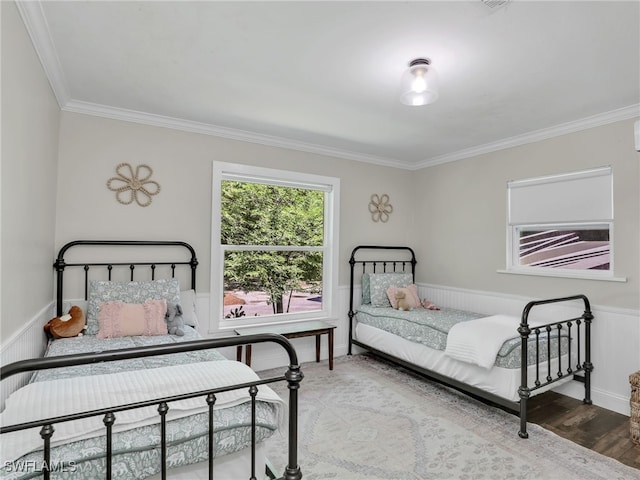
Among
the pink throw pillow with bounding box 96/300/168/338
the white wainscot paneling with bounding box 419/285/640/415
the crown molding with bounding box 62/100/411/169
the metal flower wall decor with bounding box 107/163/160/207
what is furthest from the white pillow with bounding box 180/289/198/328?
the white wainscot paneling with bounding box 419/285/640/415

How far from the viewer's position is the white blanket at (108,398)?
1.31m

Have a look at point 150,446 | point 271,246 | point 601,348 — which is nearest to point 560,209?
point 601,348

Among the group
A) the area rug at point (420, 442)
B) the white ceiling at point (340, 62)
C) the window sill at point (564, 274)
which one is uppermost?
the white ceiling at point (340, 62)

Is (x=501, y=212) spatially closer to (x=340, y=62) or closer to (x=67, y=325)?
(x=340, y=62)

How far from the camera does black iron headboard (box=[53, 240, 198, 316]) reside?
2865 mm

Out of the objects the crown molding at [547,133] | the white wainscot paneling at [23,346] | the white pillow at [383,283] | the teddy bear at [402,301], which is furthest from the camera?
the white pillow at [383,283]

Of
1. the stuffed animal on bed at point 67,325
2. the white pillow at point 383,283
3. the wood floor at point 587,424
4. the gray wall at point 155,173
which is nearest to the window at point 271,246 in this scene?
the gray wall at point 155,173

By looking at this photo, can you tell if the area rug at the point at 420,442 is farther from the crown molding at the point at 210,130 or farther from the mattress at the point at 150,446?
the crown molding at the point at 210,130

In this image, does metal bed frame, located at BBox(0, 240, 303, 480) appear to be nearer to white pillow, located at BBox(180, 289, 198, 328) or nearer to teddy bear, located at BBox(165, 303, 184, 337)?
teddy bear, located at BBox(165, 303, 184, 337)

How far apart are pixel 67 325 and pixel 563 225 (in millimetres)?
4207

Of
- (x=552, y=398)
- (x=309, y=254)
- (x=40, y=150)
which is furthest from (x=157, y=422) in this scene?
(x=552, y=398)

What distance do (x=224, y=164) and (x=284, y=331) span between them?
1.77 metres

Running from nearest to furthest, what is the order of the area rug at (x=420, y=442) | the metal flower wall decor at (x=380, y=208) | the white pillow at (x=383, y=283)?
1. the area rug at (x=420, y=442)
2. the white pillow at (x=383, y=283)
3. the metal flower wall decor at (x=380, y=208)

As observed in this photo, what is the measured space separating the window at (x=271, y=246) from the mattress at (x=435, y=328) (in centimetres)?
61
